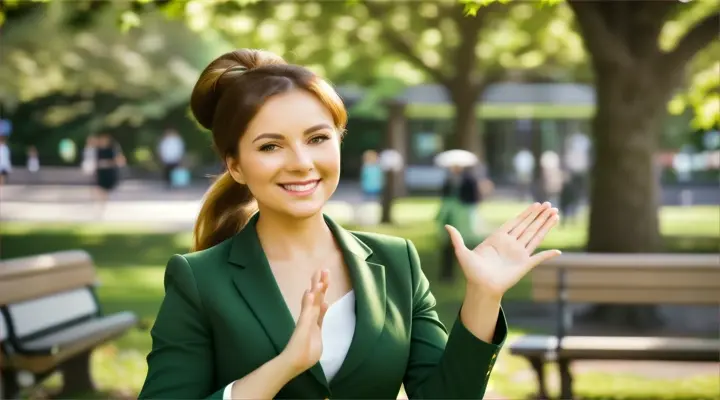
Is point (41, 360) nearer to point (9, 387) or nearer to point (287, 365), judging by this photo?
point (9, 387)

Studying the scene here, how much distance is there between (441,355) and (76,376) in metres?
5.95

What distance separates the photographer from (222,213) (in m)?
2.98

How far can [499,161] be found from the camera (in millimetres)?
43844

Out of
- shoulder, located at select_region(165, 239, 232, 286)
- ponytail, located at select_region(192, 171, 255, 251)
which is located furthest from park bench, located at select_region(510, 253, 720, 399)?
shoulder, located at select_region(165, 239, 232, 286)

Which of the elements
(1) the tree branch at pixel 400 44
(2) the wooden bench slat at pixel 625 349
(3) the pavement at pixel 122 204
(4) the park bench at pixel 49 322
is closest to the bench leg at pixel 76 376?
(4) the park bench at pixel 49 322

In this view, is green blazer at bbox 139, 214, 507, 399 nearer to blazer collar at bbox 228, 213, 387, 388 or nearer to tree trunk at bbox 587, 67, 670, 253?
blazer collar at bbox 228, 213, 387, 388

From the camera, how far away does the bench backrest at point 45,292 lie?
7.04 metres

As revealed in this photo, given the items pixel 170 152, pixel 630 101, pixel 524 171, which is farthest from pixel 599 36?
pixel 170 152

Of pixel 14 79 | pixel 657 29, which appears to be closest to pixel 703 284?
pixel 657 29

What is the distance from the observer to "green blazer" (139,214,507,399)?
2453 mm

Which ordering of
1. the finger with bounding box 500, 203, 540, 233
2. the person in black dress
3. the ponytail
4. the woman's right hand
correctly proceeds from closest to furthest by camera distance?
the woman's right hand, the finger with bounding box 500, 203, 540, 233, the ponytail, the person in black dress

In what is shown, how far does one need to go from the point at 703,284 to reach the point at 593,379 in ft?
3.67

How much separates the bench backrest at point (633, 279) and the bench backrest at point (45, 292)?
10.4 ft

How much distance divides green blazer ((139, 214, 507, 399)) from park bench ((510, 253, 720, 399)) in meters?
4.99
